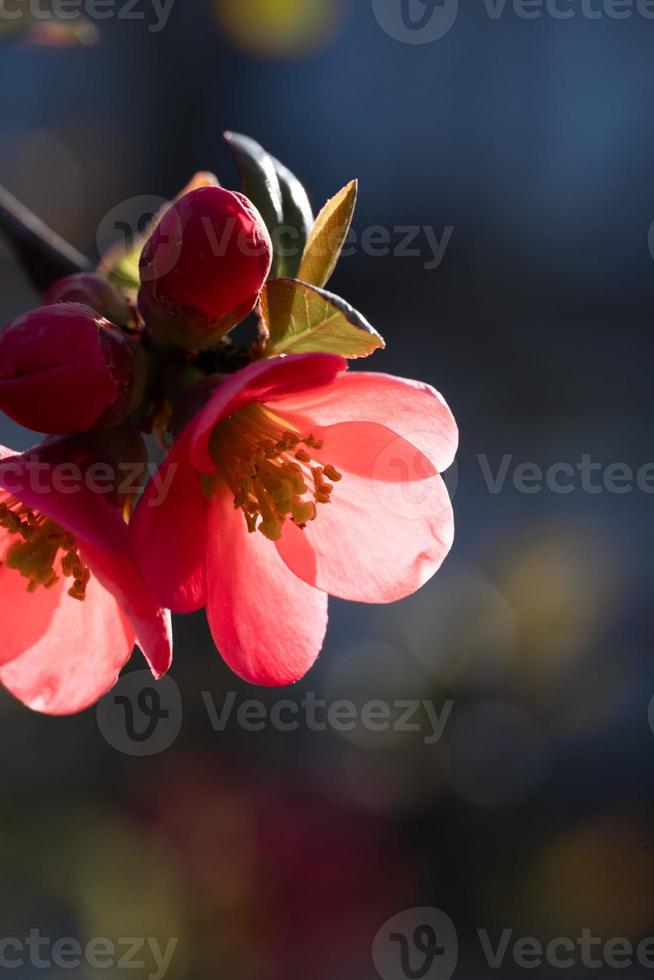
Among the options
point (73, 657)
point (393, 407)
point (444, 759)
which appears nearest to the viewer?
point (393, 407)

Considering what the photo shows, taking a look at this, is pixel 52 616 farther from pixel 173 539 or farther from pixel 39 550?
pixel 173 539

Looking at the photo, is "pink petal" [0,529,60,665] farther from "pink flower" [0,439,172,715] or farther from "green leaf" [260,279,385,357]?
"green leaf" [260,279,385,357]

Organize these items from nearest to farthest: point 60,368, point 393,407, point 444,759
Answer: point 60,368
point 393,407
point 444,759

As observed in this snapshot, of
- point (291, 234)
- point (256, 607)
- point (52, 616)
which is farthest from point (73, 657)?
point (291, 234)

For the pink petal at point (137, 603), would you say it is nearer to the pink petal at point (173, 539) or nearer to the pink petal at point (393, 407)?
the pink petal at point (173, 539)

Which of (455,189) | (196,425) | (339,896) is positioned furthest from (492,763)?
(455,189)

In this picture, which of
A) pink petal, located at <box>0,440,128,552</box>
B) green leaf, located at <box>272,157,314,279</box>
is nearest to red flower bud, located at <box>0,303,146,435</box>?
pink petal, located at <box>0,440,128,552</box>
